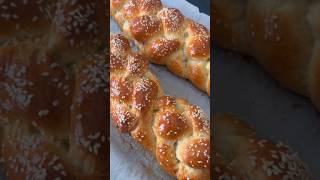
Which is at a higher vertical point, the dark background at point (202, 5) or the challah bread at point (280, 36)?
the challah bread at point (280, 36)

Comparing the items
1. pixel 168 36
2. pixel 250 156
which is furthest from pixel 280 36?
pixel 168 36

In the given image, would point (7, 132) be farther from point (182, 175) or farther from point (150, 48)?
point (150, 48)

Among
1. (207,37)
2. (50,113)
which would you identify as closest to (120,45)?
(207,37)

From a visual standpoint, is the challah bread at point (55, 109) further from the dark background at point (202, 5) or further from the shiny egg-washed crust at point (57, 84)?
the dark background at point (202, 5)

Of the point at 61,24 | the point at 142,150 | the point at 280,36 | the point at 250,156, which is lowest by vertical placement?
the point at 142,150

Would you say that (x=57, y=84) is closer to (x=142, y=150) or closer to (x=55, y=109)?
(x=55, y=109)

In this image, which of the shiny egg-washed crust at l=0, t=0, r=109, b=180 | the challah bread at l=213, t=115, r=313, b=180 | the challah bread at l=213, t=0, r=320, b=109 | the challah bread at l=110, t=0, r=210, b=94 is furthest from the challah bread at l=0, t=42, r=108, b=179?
the challah bread at l=110, t=0, r=210, b=94

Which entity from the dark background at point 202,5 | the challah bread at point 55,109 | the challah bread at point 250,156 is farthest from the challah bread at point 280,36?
the challah bread at point 55,109
